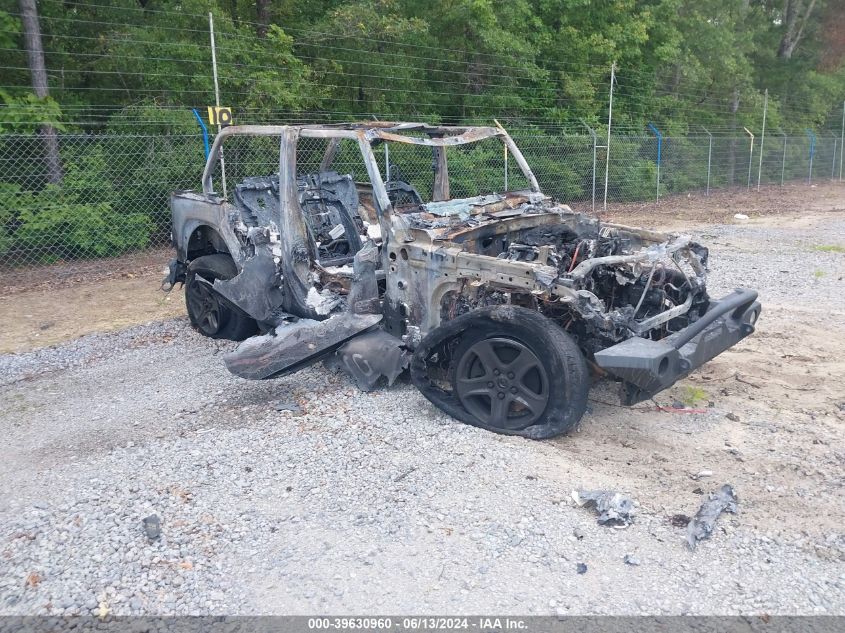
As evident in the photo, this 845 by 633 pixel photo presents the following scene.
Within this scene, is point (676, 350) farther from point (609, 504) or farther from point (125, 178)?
point (125, 178)

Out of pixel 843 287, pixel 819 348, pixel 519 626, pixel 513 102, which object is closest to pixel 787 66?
pixel 513 102

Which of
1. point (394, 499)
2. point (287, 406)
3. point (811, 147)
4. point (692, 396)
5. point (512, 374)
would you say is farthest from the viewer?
point (811, 147)

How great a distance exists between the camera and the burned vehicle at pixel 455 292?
185 inches

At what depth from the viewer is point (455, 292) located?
17.3 feet

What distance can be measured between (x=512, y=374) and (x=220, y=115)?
7734mm

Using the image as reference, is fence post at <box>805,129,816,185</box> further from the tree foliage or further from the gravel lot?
the gravel lot

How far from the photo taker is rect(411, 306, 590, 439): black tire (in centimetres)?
462

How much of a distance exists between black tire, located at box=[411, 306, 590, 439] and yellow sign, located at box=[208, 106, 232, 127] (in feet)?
23.3

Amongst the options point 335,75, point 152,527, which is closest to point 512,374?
point 152,527

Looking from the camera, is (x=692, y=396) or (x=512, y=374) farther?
(x=692, y=396)

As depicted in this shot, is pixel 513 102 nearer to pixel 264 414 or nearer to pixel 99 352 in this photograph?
pixel 99 352

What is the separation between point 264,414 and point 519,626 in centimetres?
285

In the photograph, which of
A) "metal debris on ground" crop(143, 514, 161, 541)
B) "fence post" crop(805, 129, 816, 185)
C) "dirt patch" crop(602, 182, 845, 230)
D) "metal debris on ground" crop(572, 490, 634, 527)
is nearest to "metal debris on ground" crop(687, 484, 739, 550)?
"metal debris on ground" crop(572, 490, 634, 527)

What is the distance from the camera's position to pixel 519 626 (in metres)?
Result: 3.14
